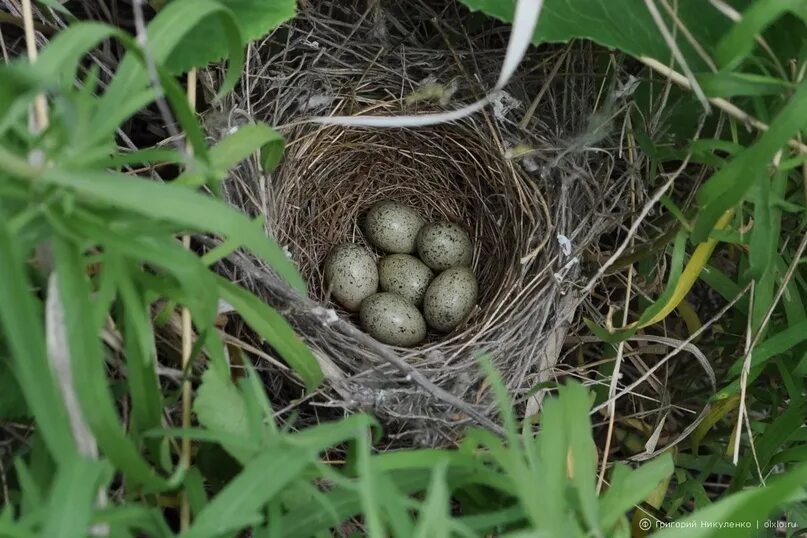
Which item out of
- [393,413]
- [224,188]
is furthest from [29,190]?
[393,413]

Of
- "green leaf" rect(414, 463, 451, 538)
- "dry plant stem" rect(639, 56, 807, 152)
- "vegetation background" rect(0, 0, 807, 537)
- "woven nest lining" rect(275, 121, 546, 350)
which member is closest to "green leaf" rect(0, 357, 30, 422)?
"vegetation background" rect(0, 0, 807, 537)

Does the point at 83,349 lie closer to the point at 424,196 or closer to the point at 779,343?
the point at 779,343

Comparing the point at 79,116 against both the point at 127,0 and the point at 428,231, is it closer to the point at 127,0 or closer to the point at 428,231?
→ the point at 127,0

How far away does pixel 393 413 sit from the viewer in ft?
2.95

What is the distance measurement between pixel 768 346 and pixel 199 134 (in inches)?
30.6

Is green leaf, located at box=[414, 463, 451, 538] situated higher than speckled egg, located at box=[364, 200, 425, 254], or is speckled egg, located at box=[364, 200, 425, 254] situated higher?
green leaf, located at box=[414, 463, 451, 538]

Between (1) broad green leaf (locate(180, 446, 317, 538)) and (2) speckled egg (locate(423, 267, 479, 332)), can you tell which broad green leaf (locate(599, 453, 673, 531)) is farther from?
(2) speckled egg (locate(423, 267, 479, 332))

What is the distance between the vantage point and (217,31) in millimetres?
783

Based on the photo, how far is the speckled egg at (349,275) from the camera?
49.3 inches

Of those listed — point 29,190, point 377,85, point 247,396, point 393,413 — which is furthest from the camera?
point 377,85

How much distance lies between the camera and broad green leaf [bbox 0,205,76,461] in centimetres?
45

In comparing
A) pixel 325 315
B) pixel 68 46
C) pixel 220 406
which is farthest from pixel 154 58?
pixel 325 315

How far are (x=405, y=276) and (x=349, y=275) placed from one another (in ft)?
0.47

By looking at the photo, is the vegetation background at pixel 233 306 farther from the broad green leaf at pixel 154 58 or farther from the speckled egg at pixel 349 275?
the speckled egg at pixel 349 275
